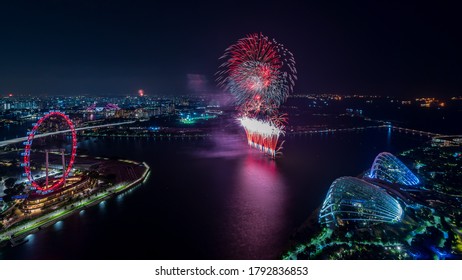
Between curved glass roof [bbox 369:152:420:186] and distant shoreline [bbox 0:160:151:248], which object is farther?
curved glass roof [bbox 369:152:420:186]

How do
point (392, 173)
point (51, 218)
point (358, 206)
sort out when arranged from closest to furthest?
point (358, 206) → point (51, 218) → point (392, 173)

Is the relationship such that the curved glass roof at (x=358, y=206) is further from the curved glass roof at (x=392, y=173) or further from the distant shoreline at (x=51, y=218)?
the distant shoreline at (x=51, y=218)

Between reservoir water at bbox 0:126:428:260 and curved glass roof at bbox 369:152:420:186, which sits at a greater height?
curved glass roof at bbox 369:152:420:186

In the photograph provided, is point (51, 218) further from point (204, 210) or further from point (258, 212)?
point (258, 212)

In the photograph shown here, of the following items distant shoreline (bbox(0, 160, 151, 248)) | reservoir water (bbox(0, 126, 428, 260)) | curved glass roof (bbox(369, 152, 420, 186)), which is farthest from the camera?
curved glass roof (bbox(369, 152, 420, 186))

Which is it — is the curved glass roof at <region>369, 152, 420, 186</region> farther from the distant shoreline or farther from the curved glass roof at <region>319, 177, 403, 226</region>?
the distant shoreline

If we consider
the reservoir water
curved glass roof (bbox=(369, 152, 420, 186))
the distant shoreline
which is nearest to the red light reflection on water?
the reservoir water

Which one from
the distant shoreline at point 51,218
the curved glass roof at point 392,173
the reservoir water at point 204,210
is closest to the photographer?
→ the reservoir water at point 204,210

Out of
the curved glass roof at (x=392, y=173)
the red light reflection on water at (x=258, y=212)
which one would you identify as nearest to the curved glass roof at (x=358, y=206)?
the red light reflection on water at (x=258, y=212)

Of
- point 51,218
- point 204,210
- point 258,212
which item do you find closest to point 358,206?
point 258,212

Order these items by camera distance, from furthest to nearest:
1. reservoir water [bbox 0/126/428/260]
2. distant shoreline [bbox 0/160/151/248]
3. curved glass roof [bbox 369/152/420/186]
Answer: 1. curved glass roof [bbox 369/152/420/186]
2. distant shoreline [bbox 0/160/151/248]
3. reservoir water [bbox 0/126/428/260]

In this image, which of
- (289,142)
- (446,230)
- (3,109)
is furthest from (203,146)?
(3,109)
